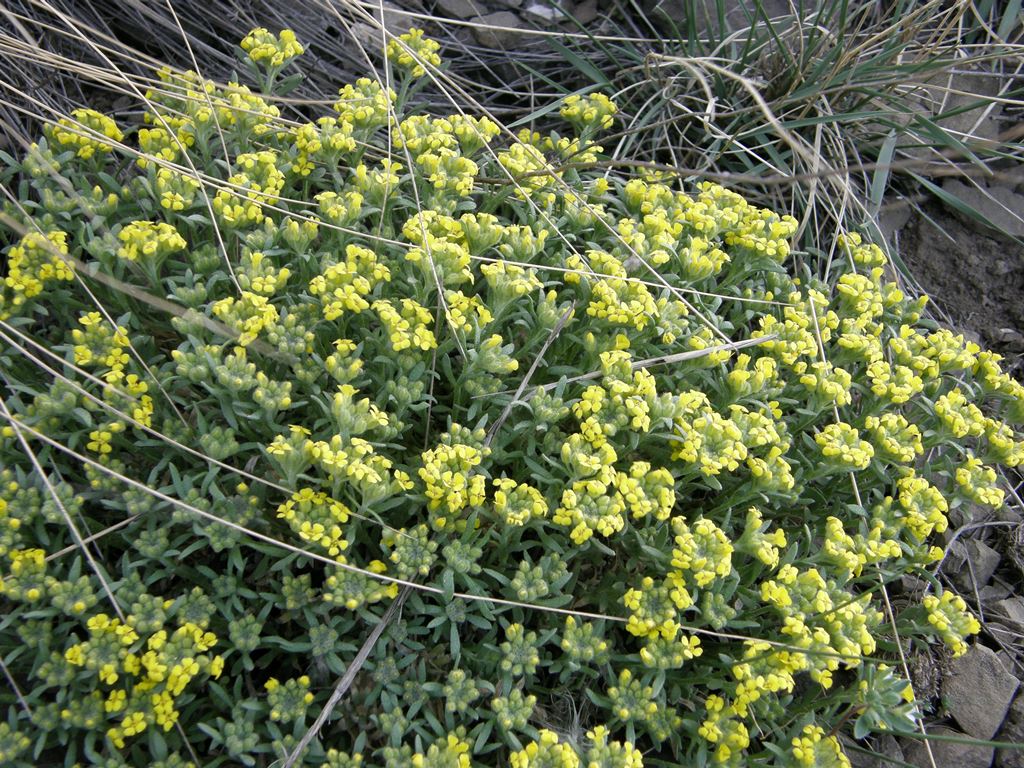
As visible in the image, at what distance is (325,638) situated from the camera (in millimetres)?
2434

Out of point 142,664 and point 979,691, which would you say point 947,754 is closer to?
point 979,691

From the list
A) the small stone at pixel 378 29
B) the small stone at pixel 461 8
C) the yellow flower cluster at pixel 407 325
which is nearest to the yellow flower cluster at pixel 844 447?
the yellow flower cluster at pixel 407 325

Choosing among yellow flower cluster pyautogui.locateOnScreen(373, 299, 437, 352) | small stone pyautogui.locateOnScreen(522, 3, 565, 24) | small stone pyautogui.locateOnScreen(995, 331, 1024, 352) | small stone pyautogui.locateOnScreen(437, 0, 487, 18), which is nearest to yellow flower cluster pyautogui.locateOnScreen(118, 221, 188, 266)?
yellow flower cluster pyautogui.locateOnScreen(373, 299, 437, 352)

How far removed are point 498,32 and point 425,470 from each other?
294 cm

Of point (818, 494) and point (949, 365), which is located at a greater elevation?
point (949, 365)

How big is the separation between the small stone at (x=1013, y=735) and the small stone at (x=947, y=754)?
0.18 feet

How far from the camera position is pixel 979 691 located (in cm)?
301

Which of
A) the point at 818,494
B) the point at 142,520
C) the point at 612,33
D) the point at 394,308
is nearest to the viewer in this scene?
the point at 142,520

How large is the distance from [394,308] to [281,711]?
116 centimetres

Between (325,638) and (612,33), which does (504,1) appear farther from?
(325,638)

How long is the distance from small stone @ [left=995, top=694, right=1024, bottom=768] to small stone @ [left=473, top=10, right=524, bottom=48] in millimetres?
3546

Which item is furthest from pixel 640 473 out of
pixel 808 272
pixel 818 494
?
pixel 808 272

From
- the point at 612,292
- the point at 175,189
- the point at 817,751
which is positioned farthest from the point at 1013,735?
the point at 175,189

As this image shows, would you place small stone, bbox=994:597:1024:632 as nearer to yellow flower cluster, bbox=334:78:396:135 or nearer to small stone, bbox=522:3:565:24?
yellow flower cluster, bbox=334:78:396:135
